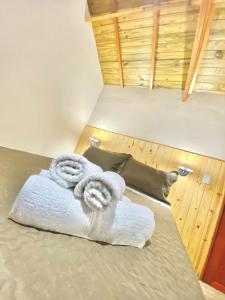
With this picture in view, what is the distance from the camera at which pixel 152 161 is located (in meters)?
3.20

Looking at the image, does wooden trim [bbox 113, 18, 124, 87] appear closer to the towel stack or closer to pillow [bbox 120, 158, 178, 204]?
pillow [bbox 120, 158, 178, 204]

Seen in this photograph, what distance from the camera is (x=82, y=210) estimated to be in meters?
1.06

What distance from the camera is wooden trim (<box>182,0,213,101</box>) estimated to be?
7.35 feet

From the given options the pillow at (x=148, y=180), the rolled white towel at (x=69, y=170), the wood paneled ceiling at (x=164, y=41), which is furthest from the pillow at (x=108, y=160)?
the rolled white towel at (x=69, y=170)

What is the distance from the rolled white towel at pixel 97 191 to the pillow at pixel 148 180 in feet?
4.63

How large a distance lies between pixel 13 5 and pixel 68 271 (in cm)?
270

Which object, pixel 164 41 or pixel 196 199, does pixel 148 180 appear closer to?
pixel 196 199

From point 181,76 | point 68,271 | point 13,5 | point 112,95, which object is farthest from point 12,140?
point 68,271

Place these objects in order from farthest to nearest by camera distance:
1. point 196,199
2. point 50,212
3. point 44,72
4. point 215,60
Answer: point 44,72, point 196,199, point 215,60, point 50,212

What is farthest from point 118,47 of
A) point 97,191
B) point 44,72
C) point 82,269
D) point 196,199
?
point 82,269

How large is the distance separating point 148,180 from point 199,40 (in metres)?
1.54

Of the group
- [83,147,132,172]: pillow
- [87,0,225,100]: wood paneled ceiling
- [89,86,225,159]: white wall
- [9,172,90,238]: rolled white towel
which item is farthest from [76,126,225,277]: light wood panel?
[9,172,90,238]: rolled white towel

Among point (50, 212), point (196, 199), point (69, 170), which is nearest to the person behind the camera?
point (50, 212)

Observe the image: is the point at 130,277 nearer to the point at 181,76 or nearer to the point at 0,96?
the point at 0,96
